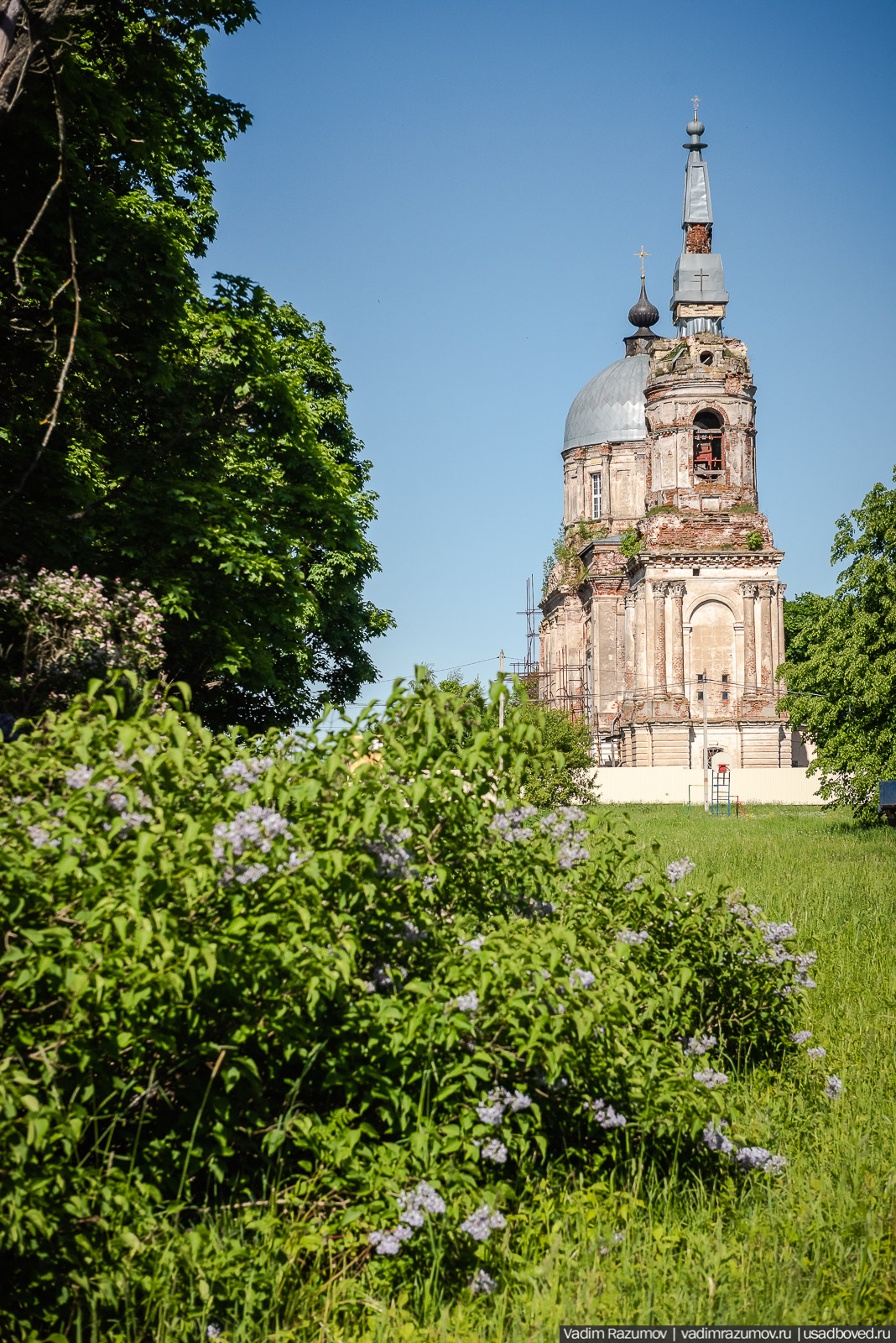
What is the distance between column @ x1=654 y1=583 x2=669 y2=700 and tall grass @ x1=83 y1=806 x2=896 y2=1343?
4969 centimetres

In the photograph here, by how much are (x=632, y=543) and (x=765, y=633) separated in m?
8.51

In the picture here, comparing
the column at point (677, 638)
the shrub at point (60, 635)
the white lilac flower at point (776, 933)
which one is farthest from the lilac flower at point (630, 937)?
the column at point (677, 638)

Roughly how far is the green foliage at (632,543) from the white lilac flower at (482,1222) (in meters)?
53.3

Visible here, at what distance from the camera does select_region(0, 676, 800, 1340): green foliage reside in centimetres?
326

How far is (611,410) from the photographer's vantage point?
7656 centimetres

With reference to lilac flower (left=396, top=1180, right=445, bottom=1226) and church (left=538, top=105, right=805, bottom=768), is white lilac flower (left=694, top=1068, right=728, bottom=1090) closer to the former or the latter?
lilac flower (left=396, top=1180, right=445, bottom=1226)

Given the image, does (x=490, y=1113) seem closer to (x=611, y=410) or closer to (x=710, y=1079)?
(x=710, y=1079)

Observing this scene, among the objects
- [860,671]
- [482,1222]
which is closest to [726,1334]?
[482,1222]

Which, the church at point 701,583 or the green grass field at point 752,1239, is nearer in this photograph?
the green grass field at point 752,1239

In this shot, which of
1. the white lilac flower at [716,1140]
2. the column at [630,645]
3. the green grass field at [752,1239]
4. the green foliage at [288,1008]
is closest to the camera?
the green foliage at [288,1008]

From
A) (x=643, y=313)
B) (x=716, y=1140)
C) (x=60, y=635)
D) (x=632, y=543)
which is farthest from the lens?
(x=643, y=313)

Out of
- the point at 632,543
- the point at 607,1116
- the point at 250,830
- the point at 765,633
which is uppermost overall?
the point at 632,543

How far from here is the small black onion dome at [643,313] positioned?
8538 cm

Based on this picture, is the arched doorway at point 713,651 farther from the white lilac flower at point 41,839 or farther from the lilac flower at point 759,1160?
the white lilac flower at point 41,839
